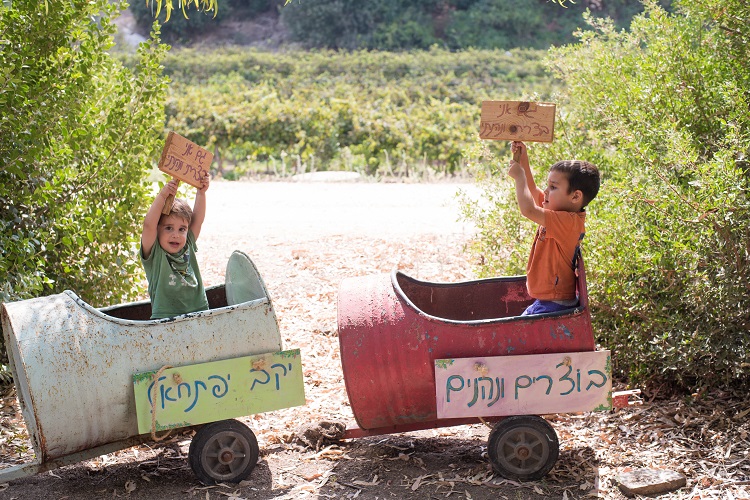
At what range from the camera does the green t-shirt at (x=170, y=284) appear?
3834 mm

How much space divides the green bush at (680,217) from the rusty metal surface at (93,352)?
1.88 m

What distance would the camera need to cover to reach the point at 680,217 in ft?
12.9

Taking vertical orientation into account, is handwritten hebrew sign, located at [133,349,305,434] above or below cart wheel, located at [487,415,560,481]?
above

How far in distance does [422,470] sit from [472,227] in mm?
4628

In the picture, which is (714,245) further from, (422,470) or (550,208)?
(422,470)

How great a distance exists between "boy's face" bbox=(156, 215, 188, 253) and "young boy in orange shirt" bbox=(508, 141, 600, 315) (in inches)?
58.3

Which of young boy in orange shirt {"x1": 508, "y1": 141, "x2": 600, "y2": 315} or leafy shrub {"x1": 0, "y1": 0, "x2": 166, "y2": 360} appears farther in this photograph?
leafy shrub {"x1": 0, "y1": 0, "x2": 166, "y2": 360}

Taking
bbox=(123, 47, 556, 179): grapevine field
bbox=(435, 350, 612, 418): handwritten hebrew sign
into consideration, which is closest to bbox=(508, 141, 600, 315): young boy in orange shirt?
bbox=(435, 350, 612, 418): handwritten hebrew sign

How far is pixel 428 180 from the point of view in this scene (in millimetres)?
11883

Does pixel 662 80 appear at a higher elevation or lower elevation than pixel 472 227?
higher

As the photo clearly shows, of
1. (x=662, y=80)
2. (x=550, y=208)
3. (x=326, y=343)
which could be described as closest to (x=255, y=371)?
(x=550, y=208)

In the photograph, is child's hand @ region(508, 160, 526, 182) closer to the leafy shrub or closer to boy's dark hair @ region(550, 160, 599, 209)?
boy's dark hair @ region(550, 160, 599, 209)

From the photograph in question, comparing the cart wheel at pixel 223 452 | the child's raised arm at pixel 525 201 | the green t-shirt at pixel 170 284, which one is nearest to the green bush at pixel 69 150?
the green t-shirt at pixel 170 284

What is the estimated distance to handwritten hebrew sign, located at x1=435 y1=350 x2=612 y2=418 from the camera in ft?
11.5
